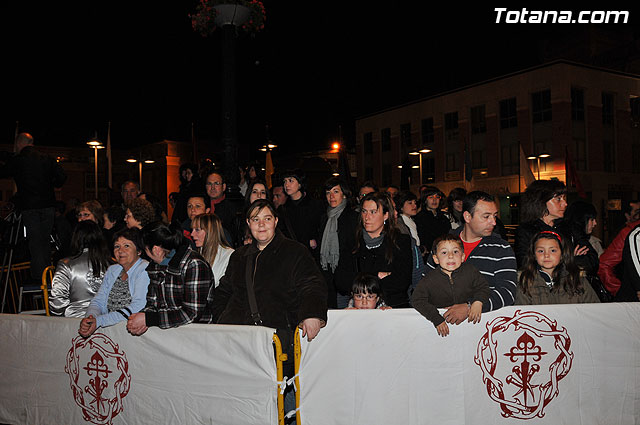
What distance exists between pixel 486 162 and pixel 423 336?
34.6 meters

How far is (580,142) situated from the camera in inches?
1278

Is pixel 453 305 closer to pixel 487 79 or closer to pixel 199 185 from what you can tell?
pixel 199 185

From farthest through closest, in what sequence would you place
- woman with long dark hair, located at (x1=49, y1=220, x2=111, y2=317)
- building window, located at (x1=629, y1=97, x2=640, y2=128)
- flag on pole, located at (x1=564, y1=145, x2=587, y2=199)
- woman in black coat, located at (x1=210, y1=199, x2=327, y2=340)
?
building window, located at (x1=629, y1=97, x2=640, y2=128), flag on pole, located at (x1=564, y1=145, x2=587, y2=199), woman with long dark hair, located at (x1=49, y1=220, x2=111, y2=317), woman in black coat, located at (x1=210, y1=199, x2=327, y2=340)

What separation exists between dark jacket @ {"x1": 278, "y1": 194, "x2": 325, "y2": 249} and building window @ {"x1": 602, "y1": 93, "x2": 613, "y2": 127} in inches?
1315

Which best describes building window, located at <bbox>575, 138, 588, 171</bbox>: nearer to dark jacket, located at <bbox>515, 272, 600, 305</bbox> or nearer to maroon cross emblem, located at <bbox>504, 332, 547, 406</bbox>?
dark jacket, located at <bbox>515, 272, 600, 305</bbox>

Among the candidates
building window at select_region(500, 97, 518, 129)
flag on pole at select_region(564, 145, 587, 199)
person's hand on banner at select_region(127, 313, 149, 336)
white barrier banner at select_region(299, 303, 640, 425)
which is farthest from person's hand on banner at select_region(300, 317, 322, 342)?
building window at select_region(500, 97, 518, 129)

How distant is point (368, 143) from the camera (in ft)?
155

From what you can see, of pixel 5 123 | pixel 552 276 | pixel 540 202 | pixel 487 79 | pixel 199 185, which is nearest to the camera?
pixel 552 276

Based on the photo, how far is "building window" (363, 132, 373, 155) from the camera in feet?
153

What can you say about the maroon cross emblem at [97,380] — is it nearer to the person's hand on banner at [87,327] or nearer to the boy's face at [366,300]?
the person's hand on banner at [87,327]

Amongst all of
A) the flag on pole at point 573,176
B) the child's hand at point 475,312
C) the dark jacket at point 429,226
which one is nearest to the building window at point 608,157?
the flag on pole at point 573,176

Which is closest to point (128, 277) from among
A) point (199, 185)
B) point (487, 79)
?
point (199, 185)

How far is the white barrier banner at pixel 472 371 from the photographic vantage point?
13.3 ft

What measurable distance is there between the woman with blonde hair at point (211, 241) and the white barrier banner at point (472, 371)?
1.60m
